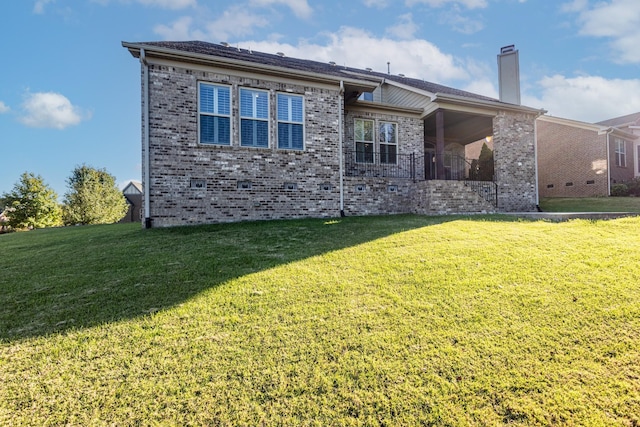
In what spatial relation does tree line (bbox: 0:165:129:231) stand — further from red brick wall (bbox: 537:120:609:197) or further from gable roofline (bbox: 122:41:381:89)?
red brick wall (bbox: 537:120:609:197)

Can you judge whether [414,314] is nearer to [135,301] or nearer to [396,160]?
[135,301]

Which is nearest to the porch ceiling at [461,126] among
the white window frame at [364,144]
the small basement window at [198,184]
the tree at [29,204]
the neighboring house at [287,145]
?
the neighboring house at [287,145]

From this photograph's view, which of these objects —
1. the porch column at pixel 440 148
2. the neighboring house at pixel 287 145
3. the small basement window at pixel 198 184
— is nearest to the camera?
the neighboring house at pixel 287 145

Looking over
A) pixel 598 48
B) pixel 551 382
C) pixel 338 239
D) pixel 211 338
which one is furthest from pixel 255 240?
pixel 598 48

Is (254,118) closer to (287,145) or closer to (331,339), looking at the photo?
(287,145)

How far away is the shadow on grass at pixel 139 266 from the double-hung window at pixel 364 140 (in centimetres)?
482

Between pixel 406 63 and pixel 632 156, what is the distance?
16510mm

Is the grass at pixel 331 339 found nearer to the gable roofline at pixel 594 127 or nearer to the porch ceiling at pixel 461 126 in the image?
the porch ceiling at pixel 461 126

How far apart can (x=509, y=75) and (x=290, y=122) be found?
11.9 m

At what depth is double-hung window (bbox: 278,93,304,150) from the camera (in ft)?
30.6

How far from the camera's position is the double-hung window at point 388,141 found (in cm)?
1203

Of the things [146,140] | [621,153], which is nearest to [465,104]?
[146,140]

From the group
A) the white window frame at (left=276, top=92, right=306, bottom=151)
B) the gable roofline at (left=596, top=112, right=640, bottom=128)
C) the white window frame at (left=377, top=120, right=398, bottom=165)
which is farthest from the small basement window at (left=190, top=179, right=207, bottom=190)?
the gable roofline at (left=596, top=112, right=640, bottom=128)

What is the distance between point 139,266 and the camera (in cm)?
465
